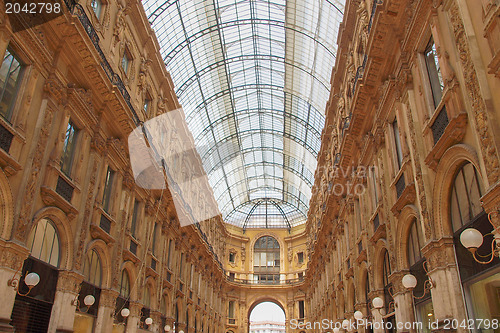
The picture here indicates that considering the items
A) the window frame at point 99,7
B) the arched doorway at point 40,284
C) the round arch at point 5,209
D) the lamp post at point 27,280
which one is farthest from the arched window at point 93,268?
the window frame at point 99,7

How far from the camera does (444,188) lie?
9.54 metres

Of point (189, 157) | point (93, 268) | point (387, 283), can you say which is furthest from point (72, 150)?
point (189, 157)

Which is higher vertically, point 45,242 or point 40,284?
point 45,242

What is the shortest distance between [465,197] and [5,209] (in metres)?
10.4

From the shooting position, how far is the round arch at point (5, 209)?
381 inches

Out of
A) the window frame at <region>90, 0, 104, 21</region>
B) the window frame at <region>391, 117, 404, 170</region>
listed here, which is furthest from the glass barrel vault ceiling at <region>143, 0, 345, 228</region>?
the window frame at <region>391, 117, 404, 170</region>

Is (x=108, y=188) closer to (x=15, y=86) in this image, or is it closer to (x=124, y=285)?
(x=124, y=285)

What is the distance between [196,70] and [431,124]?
959 inches

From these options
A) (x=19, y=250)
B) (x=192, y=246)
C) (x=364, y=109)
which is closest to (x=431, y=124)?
(x=364, y=109)

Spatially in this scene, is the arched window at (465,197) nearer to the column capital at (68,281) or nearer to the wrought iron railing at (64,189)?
the column capital at (68,281)

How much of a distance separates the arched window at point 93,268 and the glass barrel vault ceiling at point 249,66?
49.5 ft

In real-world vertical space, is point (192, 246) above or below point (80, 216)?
above

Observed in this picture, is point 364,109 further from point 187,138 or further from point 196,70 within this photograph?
point 196,70

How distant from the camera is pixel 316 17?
26406 mm
